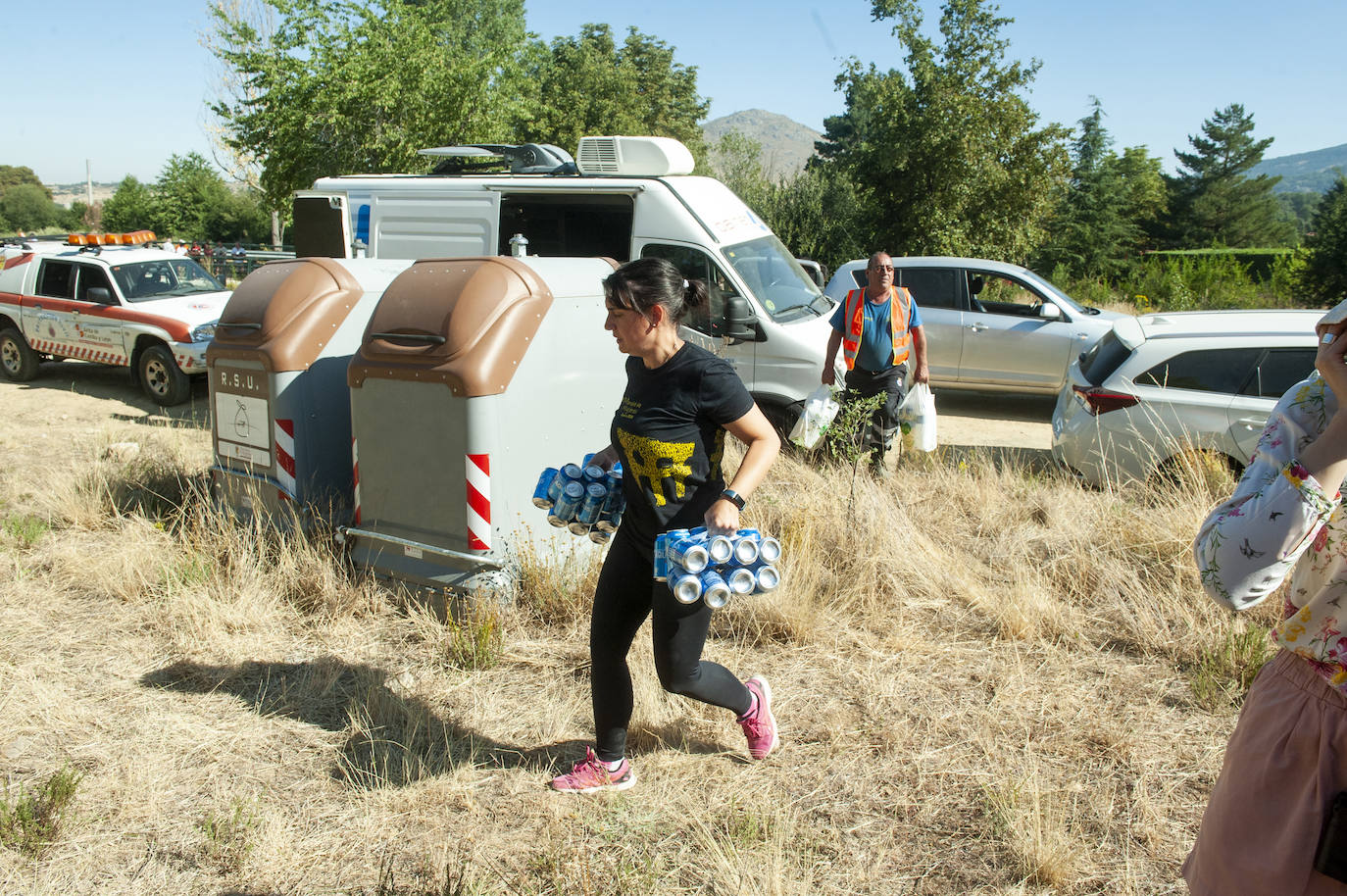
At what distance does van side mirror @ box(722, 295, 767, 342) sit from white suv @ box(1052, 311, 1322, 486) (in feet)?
8.00

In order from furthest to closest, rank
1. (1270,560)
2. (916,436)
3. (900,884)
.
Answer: (916,436) < (900,884) < (1270,560)

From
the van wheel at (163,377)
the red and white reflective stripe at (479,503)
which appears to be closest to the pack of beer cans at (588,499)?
the red and white reflective stripe at (479,503)

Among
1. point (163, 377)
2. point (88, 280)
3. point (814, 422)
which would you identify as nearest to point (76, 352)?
point (88, 280)

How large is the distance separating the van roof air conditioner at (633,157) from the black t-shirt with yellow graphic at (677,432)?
562cm

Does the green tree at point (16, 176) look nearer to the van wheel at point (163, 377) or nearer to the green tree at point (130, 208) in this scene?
the green tree at point (130, 208)

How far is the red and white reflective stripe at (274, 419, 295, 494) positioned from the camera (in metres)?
4.94

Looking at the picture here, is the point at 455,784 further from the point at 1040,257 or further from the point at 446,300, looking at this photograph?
the point at 1040,257

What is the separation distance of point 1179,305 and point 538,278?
16.3 metres

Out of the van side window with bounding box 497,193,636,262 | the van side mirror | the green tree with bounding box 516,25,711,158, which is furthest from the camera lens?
the green tree with bounding box 516,25,711,158

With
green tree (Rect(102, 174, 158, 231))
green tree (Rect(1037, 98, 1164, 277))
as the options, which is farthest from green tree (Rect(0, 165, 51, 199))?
green tree (Rect(1037, 98, 1164, 277))

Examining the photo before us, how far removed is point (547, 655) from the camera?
14.0 ft

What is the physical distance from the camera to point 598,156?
27.4ft

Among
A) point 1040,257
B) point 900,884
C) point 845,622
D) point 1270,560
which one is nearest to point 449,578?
point 845,622

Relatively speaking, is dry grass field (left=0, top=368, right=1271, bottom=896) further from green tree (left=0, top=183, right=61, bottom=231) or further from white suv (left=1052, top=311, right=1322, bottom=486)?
green tree (left=0, top=183, right=61, bottom=231)
